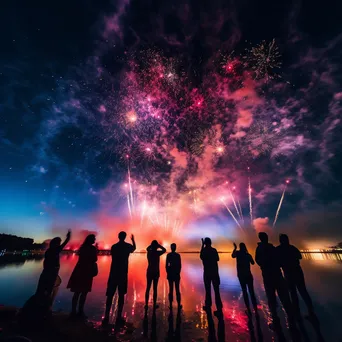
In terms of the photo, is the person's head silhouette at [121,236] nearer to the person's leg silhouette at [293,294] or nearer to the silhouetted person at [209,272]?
the silhouetted person at [209,272]

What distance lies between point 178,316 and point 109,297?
345 cm

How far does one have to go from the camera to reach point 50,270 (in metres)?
5.71

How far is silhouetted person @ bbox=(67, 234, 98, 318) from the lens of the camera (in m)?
5.97

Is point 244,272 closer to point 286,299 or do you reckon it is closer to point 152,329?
point 286,299

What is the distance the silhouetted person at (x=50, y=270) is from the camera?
5542 mm

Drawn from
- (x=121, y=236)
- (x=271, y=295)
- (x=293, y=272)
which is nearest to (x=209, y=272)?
(x=271, y=295)

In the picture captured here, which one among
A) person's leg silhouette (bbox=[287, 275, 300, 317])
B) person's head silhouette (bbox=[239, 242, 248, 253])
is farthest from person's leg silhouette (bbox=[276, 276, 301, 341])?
person's head silhouette (bbox=[239, 242, 248, 253])

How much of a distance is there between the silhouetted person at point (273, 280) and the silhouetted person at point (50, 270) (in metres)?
7.17

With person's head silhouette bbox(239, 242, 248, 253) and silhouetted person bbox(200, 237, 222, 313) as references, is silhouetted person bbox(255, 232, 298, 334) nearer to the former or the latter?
person's head silhouette bbox(239, 242, 248, 253)

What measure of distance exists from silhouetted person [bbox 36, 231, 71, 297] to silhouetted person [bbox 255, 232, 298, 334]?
7166 mm

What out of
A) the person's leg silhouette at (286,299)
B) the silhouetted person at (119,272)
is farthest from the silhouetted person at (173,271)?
the person's leg silhouette at (286,299)

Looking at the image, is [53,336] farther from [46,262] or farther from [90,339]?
[46,262]

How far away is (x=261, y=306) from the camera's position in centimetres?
1019

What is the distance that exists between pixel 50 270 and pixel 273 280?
24.5ft
